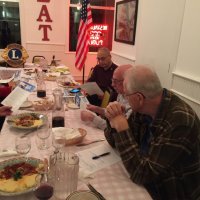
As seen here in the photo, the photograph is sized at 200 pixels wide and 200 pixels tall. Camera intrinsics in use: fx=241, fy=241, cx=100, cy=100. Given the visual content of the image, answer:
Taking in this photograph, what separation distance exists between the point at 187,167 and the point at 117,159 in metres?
0.36

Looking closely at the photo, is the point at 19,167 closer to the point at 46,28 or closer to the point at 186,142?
the point at 186,142

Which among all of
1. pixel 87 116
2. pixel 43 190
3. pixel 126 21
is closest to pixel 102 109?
pixel 87 116

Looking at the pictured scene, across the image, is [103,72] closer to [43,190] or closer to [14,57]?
[14,57]

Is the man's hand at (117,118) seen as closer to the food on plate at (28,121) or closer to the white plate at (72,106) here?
the food on plate at (28,121)

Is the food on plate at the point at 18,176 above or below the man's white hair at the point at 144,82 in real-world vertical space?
below

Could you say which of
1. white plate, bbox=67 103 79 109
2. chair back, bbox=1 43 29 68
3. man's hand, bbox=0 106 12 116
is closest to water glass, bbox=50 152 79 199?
man's hand, bbox=0 106 12 116

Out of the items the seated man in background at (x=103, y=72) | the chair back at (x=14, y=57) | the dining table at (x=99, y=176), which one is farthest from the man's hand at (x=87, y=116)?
the chair back at (x=14, y=57)

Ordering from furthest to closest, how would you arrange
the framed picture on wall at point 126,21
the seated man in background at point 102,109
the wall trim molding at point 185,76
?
the framed picture on wall at point 126,21 → the wall trim molding at point 185,76 → the seated man in background at point 102,109

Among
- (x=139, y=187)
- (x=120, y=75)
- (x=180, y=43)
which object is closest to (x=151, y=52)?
(x=180, y=43)

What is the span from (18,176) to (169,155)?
67cm

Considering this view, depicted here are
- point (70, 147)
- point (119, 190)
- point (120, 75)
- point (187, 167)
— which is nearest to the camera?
point (119, 190)

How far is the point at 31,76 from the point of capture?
3.64 meters

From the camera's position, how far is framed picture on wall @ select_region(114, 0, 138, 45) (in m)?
4.07

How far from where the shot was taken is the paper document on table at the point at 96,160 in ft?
3.96
